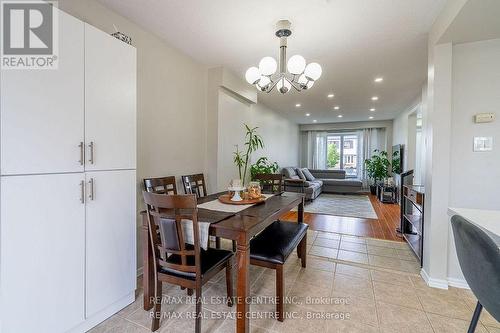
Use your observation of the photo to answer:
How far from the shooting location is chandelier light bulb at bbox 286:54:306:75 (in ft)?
6.80

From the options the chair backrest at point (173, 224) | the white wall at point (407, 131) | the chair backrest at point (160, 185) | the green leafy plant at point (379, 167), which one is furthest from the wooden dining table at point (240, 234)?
the green leafy plant at point (379, 167)

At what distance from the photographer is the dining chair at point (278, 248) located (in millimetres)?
1666

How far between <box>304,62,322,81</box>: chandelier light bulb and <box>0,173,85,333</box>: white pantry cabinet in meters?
2.05

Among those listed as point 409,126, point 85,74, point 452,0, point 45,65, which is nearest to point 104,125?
A: point 85,74

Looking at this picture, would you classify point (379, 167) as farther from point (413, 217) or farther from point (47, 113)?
point (47, 113)

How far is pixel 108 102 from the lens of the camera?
1.66 m

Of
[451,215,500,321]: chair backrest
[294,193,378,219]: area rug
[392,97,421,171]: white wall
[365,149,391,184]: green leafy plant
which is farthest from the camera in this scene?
[365,149,391,184]: green leafy plant

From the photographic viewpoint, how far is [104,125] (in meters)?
1.63

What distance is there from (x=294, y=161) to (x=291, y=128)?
1.30 meters

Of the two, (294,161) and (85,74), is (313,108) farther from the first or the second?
(85,74)

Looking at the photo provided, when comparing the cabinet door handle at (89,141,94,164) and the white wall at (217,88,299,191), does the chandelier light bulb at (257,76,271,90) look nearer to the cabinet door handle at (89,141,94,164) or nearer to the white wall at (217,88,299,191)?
the white wall at (217,88,299,191)

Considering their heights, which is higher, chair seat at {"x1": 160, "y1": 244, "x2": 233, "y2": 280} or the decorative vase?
the decorative vase

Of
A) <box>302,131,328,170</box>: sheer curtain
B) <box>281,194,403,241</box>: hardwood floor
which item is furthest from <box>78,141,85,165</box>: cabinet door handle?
<box>302,131,328,170</box>: sheer curtain

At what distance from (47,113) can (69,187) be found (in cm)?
46
